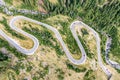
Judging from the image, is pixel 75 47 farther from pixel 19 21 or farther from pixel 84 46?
pixel 19 21

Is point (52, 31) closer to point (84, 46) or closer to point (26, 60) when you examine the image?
point (84, 46)

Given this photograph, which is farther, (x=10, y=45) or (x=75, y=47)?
(x=75, y=47)

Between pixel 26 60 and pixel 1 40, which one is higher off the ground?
pixel 1 40

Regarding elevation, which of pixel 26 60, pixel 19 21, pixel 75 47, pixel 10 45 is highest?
pixel 19 21

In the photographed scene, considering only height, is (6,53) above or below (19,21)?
below

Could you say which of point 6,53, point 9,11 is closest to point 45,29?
point 9,11

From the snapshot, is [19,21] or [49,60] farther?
[19,21]

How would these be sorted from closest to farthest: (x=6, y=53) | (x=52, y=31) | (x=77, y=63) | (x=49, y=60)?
1. (x=6, y=53)
2. (x=49, y=60)
3. (x=77, y=63)
4. (x=52, y=31)

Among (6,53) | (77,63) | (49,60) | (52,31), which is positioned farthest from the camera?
(52,31)

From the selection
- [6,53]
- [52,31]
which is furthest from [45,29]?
[6,53]
